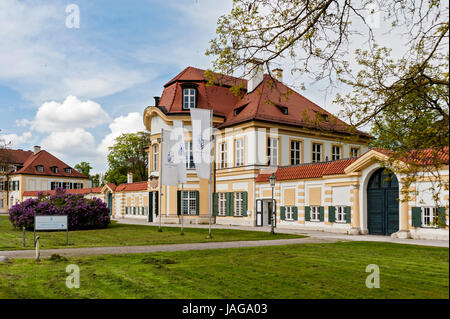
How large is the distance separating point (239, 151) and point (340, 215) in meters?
11.3

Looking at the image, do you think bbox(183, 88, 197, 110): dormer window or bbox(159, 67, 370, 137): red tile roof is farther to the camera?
bbox(183, 88, 197, 110): dormer window

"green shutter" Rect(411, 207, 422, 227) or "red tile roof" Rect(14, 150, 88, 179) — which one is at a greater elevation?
"red tile roof" Rect(14, 150, 88, 179)

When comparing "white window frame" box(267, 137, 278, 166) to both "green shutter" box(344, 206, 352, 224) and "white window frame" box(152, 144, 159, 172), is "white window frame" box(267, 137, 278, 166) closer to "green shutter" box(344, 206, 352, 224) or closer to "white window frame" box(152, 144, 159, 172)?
"green shutter" box(344, 206, 352, 224)

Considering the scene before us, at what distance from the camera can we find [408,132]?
5.93 metres

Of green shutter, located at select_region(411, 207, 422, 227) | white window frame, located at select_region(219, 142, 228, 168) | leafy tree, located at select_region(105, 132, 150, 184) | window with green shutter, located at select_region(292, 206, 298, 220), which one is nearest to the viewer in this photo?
green shutter, located at select_region(411, 207, 422, 227)

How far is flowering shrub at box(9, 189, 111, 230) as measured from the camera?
28000 millimetres

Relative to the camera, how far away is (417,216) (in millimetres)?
19609

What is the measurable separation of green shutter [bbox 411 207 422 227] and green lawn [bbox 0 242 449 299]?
330 inches

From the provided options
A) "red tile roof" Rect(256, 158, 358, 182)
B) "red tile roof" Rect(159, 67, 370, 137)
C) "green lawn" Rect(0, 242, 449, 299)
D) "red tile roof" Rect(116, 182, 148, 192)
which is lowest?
"green lawn" Rect(0, 242, 449, 299)

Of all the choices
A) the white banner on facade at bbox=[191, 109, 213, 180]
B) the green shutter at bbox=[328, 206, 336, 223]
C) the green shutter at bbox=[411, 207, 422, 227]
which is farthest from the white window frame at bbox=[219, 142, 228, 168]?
the green shutter at bbox=[411, 207, 422, 227]

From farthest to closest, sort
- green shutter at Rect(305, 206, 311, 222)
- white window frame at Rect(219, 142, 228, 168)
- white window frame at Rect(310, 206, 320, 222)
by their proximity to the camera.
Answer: white window frame at Rect(219, 142, 228, 168)
green shutter at Rect(305, 206, 311, 222)
white window frame at Rect(310, 206, 320, 222)

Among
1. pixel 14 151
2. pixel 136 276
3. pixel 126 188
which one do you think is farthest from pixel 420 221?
pixel 14 151
